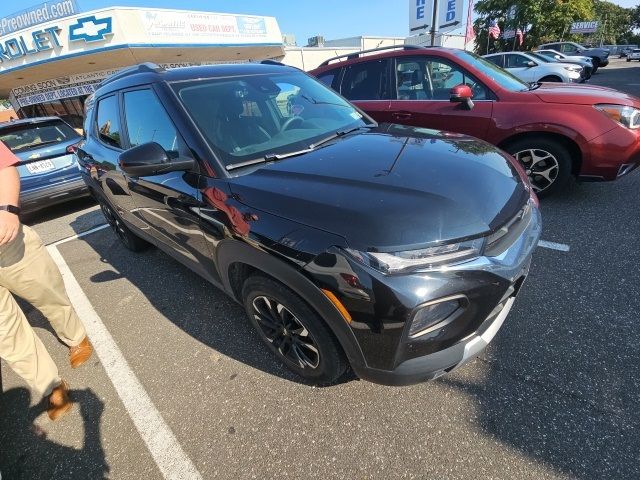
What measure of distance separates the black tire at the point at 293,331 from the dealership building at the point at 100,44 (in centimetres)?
1273

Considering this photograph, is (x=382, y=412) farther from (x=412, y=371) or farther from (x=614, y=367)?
(x=614, y=367)

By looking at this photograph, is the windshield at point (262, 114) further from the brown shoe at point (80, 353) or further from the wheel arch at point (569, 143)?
the wheel arch at point (569, 143)

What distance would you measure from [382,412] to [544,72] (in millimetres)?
14078

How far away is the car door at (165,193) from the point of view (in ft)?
7.07

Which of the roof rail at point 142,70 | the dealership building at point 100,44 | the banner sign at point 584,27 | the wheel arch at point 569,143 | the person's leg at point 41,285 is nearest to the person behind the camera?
the person's leg at point 41,285

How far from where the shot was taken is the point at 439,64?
3955 millimetres

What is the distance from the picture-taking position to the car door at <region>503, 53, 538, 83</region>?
463 inches

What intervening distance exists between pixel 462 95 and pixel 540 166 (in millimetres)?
1108

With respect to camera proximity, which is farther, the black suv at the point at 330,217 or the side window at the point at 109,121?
the side window at the point at 109,121

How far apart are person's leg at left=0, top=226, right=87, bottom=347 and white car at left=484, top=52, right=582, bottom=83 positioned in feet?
44.2

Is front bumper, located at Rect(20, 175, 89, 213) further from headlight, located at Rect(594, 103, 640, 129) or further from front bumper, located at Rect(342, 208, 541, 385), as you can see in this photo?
headlight, located at Rect(594, 103, 640, 129)

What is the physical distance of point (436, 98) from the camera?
13.0 feet

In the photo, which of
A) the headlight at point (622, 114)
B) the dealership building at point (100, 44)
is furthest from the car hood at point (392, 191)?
the dealership building at point (100, 44)

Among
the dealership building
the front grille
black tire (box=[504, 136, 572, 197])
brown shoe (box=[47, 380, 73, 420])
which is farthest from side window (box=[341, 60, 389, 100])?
the dealership building
